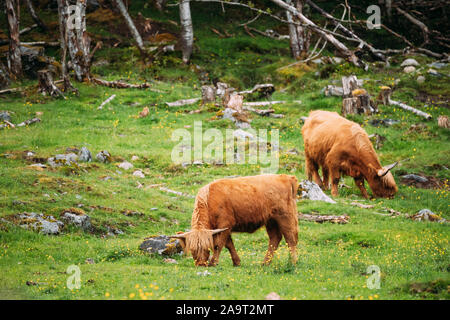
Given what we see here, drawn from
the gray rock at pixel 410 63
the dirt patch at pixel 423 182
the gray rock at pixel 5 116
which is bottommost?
the dirt patch at pixel 423 182

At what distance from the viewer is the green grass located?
9.16 meters

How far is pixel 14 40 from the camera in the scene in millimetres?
29891

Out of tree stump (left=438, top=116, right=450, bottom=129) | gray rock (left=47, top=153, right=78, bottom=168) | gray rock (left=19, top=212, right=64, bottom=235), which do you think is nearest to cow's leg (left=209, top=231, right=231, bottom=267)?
gray rock (left=19, top=212, right=64, bottom=235)

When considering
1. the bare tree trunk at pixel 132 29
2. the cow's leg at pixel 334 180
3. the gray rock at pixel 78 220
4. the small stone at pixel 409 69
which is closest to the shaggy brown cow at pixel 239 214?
the gray rock at pixel 78 220

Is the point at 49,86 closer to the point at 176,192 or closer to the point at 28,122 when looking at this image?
the point at 28,122

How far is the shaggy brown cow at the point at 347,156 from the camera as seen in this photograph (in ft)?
57.7

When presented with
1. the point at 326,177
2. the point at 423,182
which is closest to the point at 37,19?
the point at 326,177

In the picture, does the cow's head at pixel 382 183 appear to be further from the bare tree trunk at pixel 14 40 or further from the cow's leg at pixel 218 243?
the bare tree trunk at pixel 14 40

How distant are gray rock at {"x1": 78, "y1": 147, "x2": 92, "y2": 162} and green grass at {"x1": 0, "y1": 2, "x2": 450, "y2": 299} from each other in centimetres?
57

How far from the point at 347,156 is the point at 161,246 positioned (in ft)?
26.7

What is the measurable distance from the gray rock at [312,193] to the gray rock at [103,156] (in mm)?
7725

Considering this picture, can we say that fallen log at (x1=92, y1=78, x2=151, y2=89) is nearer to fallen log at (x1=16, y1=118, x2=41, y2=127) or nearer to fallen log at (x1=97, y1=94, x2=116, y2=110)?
fallen log at (x1=97, y1=94, x2=116, y2=110)
